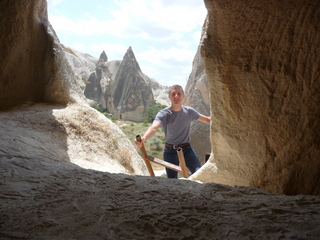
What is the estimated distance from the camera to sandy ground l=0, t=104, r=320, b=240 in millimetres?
1150

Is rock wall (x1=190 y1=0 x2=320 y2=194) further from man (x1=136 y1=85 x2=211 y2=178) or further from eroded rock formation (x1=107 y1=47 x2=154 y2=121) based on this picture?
eroded rock formation (x1=107 y1=47 x2=154 y2=121)

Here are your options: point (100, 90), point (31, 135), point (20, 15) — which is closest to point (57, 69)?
point (20, 15)

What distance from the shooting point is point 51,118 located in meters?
3.94

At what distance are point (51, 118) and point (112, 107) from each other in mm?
16979

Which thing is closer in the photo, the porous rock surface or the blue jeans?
the porous rock surface

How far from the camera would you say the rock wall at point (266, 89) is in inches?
78.7

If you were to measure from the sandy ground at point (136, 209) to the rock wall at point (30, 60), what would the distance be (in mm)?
2788

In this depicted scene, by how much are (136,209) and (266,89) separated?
154cm

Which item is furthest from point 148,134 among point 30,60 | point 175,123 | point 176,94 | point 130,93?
point 130,93

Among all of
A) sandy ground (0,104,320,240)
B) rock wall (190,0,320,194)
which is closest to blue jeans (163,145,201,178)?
rock wall (190,0,320,194)

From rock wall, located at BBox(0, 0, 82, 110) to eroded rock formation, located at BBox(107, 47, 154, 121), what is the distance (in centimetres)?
1517

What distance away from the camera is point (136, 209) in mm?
1401

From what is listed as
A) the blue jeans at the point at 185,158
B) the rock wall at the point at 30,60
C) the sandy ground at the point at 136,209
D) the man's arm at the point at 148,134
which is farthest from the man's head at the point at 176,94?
the rock wall at the point at 30,60

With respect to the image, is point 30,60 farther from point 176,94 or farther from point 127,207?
point 127,207
